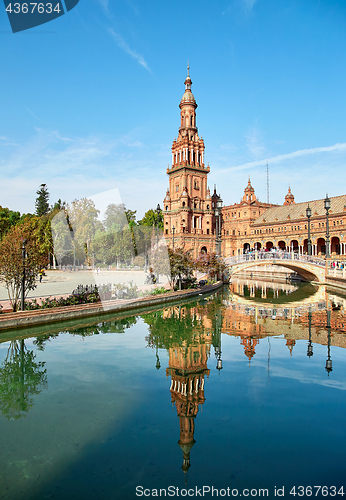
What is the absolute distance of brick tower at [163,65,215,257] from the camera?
72.6 meters

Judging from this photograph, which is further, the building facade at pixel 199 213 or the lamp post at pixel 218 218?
the building facade at pixel 199 213

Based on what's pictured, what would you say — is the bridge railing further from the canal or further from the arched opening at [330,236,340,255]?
the arched opening at [330,236,340,255]

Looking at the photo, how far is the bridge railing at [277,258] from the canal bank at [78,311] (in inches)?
688

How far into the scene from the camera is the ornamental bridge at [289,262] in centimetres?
3844

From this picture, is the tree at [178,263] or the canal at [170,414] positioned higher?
the tree at [178,263]

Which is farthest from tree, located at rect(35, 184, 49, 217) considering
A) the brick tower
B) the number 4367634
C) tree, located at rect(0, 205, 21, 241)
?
the number 4367634

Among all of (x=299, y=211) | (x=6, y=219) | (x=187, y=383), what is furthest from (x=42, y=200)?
(x=187, y=383)

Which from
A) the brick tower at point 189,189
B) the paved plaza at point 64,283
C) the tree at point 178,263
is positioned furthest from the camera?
the brick tower at point 189,189

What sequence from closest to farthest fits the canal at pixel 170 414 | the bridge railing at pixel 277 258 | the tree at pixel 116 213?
1. the canal at pixel 170 414
2. the tree at pixel 116 213
3. the bridge railing at pixel 277 258

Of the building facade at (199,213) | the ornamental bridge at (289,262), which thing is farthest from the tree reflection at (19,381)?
the building facade at (199,213)

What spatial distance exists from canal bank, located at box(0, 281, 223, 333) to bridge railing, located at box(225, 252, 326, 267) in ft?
57.4

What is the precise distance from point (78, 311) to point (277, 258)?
28.5 m

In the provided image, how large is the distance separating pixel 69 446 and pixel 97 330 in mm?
9572

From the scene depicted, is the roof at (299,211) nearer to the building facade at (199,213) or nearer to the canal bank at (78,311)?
the building facade at (199,213)
